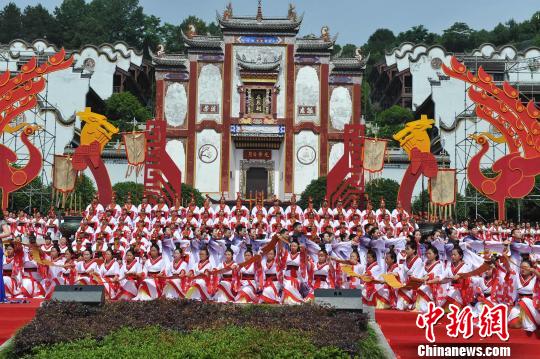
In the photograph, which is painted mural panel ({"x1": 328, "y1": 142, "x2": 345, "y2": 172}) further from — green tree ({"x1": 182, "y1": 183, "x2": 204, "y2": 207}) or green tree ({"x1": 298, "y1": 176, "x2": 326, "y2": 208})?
green tree ({"x1": 182, "y1": 183, "x2": 204, "y2": 207})

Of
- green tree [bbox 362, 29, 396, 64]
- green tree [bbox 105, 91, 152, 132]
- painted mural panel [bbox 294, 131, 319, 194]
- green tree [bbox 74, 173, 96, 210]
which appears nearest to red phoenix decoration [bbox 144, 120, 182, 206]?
green tree [bbox 74, 173, 96, 210]

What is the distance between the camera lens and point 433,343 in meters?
8.53

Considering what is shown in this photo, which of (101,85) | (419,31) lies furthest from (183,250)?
(419,31)

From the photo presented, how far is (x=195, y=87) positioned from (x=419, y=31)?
30863 millimetres

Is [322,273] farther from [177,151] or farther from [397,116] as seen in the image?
[397,116]

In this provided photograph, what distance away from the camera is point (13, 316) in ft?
33.1

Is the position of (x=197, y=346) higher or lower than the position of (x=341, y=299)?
lower

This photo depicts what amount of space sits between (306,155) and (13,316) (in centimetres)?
2604

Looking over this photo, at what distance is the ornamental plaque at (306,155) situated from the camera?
116 feet

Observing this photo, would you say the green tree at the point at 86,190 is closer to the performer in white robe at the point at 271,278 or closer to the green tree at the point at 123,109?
the green tree at the point at 123,109

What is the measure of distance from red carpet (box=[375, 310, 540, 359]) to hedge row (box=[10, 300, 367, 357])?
23.2 inches

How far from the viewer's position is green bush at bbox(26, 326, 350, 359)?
7.45 meters

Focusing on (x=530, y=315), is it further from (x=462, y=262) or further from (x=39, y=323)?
(x=39, y=323)

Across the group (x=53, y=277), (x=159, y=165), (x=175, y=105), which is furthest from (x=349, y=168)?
(x=175, y=105)
